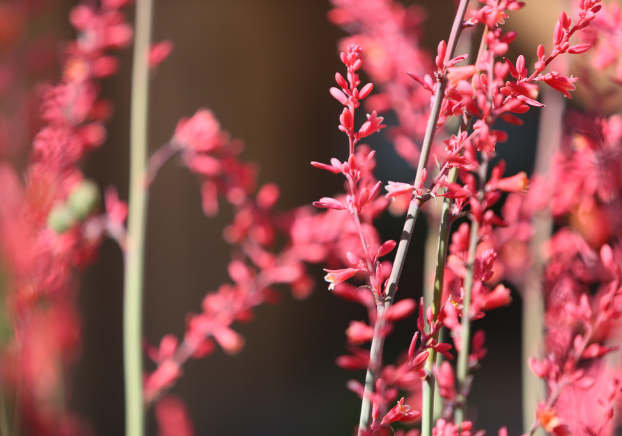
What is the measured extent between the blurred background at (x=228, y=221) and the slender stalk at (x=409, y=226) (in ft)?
2.42

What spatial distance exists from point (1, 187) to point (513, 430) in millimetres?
1350

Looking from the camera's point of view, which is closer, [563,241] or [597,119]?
[597,119]

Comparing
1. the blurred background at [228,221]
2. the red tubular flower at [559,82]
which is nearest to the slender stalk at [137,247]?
the red tubular flower at [559,82]

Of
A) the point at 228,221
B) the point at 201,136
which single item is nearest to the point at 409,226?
the point at 201,136

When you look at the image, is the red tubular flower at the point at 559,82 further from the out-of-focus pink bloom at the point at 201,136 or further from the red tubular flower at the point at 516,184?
the out-of-focus pink bloom at the point at 201,136

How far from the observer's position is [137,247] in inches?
17.3

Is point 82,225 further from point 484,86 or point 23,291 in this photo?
point 484,86

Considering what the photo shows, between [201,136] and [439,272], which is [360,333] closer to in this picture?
[439,272]

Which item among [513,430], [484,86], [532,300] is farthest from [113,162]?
[513,430]

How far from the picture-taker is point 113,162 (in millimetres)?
1128

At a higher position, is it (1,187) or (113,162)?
(113,162)

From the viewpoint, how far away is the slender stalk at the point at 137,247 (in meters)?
0.43

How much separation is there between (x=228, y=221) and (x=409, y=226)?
1519 millimetres

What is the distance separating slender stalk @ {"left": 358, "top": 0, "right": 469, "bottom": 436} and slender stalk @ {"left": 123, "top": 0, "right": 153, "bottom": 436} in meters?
0.26
